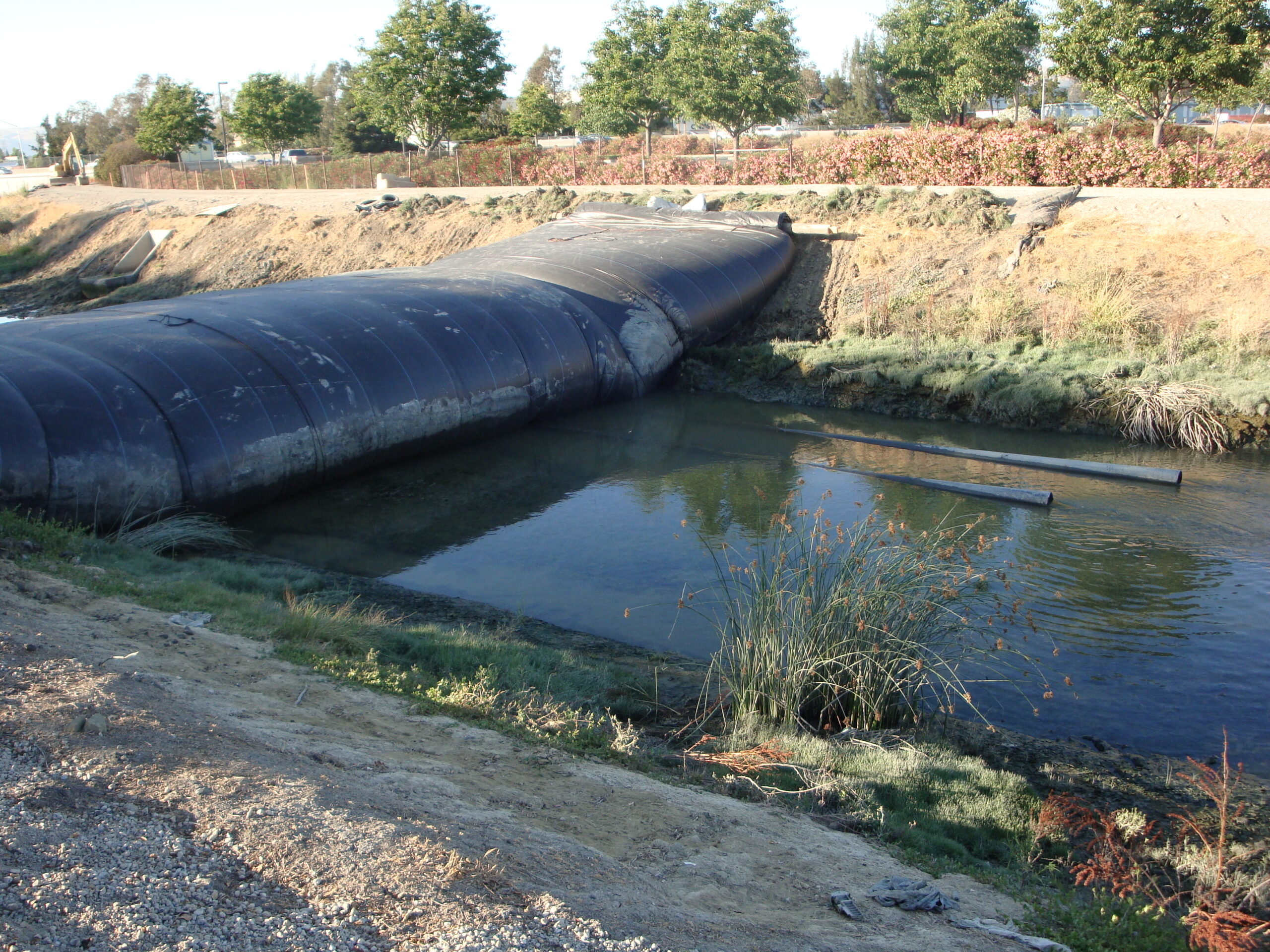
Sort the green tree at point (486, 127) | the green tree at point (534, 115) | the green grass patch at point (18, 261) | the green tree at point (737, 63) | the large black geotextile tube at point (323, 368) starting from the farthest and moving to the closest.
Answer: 1. the green tree at point (534, 115)
2. the green tree at point (486, 127)
3. the green tree at point (737, 63)
4. the green grass patch at point (18, 261)
5. the large black geotextile tube at point (323, 368)

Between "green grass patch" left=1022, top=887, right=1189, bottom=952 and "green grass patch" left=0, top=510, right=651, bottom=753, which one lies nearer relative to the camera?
"green grass patch" left=1022, top=887, right=1189, bottom=952

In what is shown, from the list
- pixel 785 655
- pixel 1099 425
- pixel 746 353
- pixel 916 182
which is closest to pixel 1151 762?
pixel 785 655

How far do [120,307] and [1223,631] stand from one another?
12169 mm

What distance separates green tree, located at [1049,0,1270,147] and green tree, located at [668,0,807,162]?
1040 centimetres

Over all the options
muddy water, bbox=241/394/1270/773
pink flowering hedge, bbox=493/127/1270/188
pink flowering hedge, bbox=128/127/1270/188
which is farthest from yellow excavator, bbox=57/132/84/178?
muddy water, bbox=241/394/1270/773

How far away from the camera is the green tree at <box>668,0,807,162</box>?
110 feet

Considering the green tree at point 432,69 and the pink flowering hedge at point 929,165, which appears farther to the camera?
the green tree at point 432,69

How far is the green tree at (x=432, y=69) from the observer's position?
3828 centimetres

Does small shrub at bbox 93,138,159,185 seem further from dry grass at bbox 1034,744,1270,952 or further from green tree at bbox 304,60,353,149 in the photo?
dry grass at bbox 1034,744,1270,952

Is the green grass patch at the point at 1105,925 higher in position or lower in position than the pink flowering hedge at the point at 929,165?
lower

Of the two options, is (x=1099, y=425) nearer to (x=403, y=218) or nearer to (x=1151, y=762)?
(x=1151, y=762)

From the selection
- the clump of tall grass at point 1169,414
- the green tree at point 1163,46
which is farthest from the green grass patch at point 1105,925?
the green tree at point 1163,46

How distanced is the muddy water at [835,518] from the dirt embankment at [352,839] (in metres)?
3.04

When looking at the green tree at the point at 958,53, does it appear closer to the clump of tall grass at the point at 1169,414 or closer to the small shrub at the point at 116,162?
the clump of tall grass at the point at 1169,414
